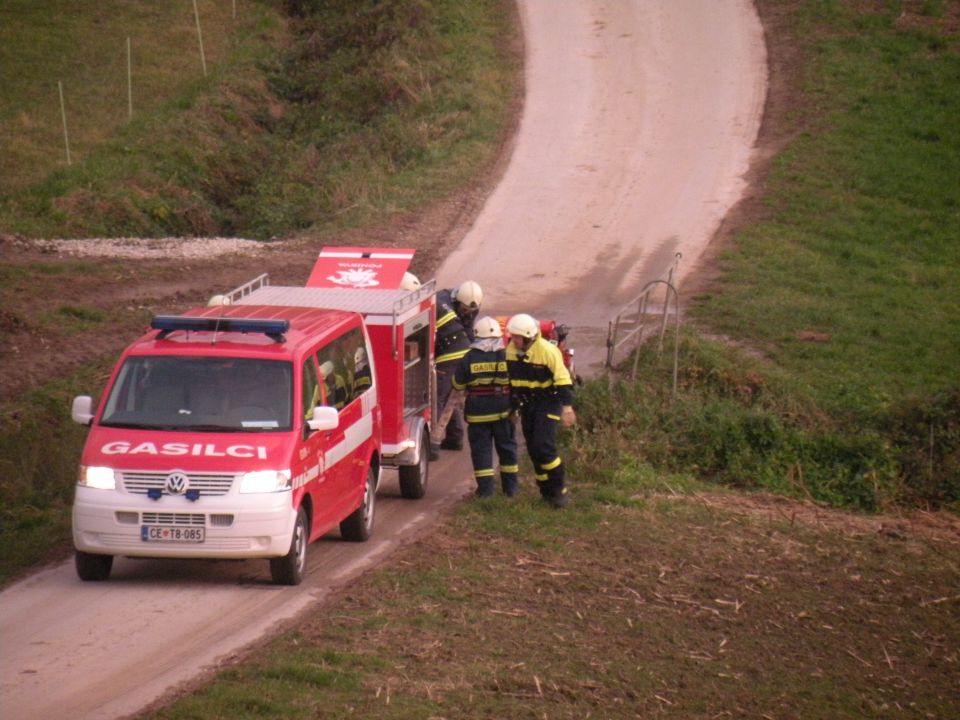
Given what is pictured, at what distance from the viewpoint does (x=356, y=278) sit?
52.3 ft

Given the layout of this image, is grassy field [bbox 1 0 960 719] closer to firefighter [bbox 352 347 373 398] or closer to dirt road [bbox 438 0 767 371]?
firefighter [bbox 352 347 373 398]

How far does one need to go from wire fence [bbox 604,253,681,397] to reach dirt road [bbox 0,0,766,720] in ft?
1.63

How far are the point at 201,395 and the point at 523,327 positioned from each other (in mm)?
3503

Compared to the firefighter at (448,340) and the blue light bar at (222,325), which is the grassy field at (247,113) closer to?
the firefighter at (448,340)

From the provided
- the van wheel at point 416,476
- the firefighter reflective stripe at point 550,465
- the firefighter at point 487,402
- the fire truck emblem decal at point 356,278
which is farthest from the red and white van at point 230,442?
the fire truck emblem decal at point 356,278

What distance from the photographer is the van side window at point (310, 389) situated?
38.2ft

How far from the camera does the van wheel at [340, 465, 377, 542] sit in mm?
12938

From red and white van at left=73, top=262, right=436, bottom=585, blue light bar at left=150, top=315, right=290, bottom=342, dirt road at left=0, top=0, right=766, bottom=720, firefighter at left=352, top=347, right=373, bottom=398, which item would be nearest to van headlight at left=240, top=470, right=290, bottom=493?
red and white van at left=73, top=262, right=436, bottom=585

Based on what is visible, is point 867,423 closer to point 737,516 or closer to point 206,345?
point 737,516

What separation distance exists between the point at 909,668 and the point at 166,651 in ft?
17.7

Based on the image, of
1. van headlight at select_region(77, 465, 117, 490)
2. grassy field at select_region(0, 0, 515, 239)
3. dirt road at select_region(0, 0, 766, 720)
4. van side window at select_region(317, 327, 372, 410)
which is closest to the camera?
dirt road at select_region(0, 0, 766, 720)

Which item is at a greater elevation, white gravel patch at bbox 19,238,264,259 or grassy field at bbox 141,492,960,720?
white gravel patch at bbox 19,238,264,259

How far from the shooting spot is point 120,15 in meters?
42.5

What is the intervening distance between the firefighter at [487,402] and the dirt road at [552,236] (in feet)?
2.82
